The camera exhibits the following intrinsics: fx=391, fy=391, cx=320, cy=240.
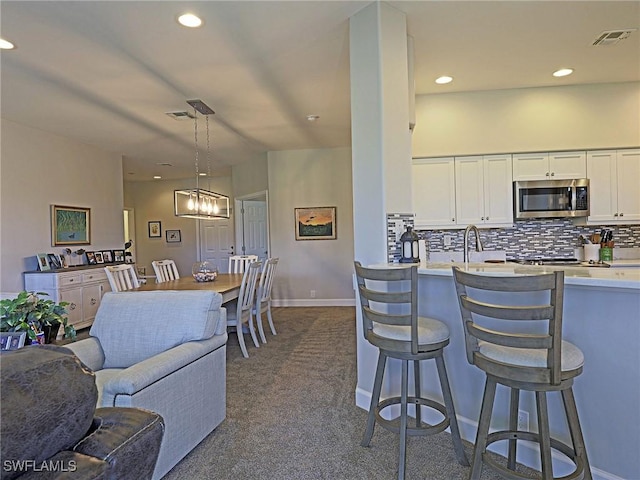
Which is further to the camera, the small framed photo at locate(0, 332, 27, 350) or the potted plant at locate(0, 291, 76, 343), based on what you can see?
the potted plant at locate(0, 291, 76, 343)

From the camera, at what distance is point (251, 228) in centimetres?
801

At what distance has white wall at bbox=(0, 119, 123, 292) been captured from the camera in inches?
183

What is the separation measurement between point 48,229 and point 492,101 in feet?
18.8

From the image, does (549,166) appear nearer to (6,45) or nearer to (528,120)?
(528,120)

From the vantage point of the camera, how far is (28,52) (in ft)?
9.96

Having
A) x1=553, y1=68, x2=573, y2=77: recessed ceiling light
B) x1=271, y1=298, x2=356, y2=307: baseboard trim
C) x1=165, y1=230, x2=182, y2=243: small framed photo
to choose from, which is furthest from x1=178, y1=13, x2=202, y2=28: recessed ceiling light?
x1=165, y1=230, x2=182, y2=243: small framed photo

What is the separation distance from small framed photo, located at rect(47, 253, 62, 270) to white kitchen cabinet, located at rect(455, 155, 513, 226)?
5038 millimetres

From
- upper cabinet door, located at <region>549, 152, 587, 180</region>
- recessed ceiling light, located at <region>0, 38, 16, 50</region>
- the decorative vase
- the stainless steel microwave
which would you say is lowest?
the decorative vase

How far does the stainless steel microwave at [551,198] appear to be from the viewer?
4.16m

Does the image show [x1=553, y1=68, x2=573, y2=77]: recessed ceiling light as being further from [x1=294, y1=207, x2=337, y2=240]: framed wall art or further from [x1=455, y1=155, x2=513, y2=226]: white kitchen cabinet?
[x1=294, y1=207, x2=337, y2=240]: framed wall art

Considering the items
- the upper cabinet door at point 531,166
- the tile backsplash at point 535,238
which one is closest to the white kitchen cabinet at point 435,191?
the tile backsplash at point 535,238

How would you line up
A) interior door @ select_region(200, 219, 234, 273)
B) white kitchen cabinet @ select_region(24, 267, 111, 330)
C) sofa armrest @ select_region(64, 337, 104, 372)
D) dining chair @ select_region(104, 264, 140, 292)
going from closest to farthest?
sofa armrest @ select_region(64, 337, 104, 372) → dining chair @ select_region(104, 264, 140, 292) → white kitchen cabinet @ select_region(24, 267, 111, 330) → interior door @ select_region(200, 219, 234, 273)

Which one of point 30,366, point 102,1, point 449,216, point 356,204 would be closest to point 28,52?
point 102,1

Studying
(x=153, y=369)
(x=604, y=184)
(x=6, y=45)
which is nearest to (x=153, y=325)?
(x=153, y=369)
